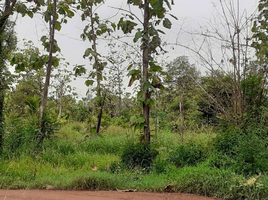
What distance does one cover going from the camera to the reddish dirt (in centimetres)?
329

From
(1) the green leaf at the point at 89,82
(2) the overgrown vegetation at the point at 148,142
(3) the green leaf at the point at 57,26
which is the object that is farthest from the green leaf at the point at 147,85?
(3) the green leaf at the point at 57,26

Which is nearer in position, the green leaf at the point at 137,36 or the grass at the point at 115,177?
the grass at the point at 115,177

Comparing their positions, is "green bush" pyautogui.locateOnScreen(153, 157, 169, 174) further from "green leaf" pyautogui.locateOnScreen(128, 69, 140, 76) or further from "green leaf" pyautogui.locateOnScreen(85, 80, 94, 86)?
"green leaf" pyautogui.locateOnScreen(85, 80, 94, 86)

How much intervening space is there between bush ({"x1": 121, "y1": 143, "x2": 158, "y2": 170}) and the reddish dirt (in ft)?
3.77

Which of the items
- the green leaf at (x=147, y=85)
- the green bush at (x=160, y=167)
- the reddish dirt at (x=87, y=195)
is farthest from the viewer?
the green leaf at (x=147, y=85)

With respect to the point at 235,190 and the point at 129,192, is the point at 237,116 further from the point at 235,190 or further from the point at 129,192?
the point at 129,192

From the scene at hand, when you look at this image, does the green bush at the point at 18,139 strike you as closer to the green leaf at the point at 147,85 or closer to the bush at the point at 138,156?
the bush at the point at 138,156

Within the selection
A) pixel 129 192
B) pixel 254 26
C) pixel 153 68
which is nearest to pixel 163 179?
pixel 129 192

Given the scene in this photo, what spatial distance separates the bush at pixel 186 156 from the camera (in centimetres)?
467

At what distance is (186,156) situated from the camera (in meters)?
4.74

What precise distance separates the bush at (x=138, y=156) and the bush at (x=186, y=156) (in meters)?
0.33

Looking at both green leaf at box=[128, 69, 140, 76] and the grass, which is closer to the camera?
the grass

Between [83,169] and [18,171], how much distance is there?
3.35 feet

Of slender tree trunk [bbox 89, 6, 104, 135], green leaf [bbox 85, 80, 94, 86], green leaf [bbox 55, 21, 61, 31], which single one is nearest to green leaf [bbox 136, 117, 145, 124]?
slender tree trunk [bbox 89, 6, 104, 135]
